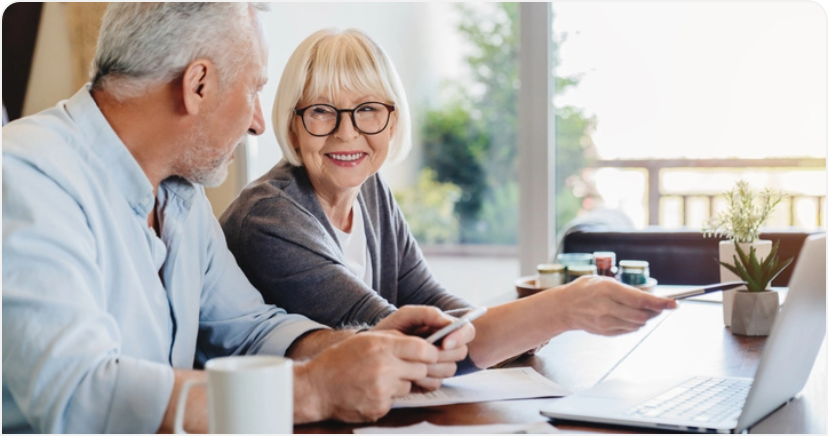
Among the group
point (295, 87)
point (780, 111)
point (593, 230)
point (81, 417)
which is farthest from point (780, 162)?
point (81, 417)

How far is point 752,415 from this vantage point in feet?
3.02

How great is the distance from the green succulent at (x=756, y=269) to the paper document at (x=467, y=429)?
757 millimetres

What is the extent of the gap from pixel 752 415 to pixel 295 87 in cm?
105

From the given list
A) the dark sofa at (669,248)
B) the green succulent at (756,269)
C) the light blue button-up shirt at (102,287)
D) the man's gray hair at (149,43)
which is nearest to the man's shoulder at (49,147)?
the light blue button-up shirt at (102,287)

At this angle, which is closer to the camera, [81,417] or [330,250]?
[81,417]

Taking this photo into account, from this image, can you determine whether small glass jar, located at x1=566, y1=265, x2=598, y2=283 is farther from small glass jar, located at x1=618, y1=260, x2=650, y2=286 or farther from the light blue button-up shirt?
the light blue button-up shirt

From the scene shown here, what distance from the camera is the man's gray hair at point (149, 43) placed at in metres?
1.15

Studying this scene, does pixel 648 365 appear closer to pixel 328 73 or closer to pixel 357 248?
pixel 357 248

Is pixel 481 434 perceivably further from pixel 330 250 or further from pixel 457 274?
pixel 457 274

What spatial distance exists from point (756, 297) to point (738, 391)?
496 millimetres

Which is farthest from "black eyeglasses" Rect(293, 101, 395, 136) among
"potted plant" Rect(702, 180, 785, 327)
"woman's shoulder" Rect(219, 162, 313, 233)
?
"potted plant" Rect(702, 180, 785, 327)

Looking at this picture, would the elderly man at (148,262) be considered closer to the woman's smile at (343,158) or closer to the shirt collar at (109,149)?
the shirt collar at (109,149)

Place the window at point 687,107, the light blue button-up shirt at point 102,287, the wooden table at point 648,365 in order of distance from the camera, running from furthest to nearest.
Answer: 1. the window at point 687,107
2. the wooden table at point 648,365
3. the light blue button-up shirt at point 102,287

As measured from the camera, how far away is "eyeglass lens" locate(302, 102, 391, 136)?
161cm
